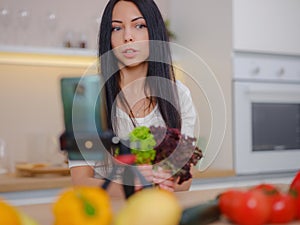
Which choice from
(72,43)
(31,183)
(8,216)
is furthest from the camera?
(72,43)

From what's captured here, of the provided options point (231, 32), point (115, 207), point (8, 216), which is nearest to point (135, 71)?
point (115, 207)

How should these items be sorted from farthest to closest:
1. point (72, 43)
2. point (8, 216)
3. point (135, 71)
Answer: point (72, 43), point (135, 71), point (8, 216)

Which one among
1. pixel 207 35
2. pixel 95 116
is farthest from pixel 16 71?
pixel 95 116

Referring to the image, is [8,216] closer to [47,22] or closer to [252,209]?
[252,209]

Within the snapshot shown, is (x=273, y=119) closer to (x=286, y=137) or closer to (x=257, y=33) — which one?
(x=286, y=137)

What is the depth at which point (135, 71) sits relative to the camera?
1.15 metres

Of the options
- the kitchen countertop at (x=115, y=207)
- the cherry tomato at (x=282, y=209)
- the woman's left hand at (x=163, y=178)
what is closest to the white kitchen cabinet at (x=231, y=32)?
the kitchen countertop at (x=115, y=207)

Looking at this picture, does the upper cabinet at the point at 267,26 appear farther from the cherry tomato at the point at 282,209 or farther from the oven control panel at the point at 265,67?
the cherry tomato at the point at 282,209

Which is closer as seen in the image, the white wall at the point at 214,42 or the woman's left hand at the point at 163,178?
the woman's left hand at the point at 163,178

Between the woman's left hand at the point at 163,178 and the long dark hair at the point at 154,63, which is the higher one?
the long dark hair at the point at 154,63

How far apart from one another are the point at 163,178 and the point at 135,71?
45 cm

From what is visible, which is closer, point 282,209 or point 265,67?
point 282,209

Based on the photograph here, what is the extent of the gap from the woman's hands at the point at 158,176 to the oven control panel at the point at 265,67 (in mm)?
1518

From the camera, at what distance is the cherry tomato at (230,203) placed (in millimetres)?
613
